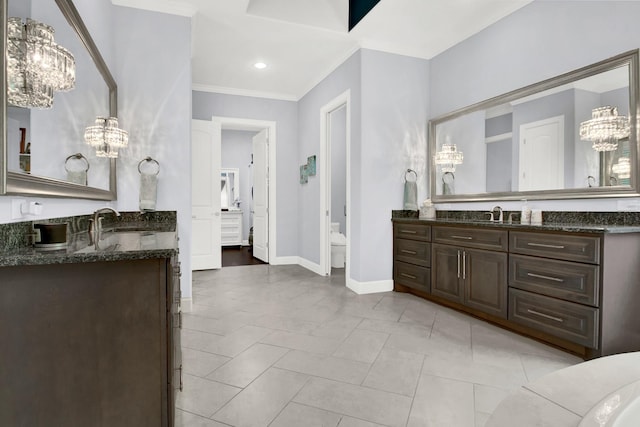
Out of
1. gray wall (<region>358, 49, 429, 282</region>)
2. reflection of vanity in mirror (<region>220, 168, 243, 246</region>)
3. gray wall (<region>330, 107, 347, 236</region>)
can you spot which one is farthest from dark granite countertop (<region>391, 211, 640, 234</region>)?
reflection of vanity in mirror (<region>220, 168, 243, 246</region>)

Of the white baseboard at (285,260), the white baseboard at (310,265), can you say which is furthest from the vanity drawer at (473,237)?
the white baseboard at (285,260)

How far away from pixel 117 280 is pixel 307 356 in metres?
1.45

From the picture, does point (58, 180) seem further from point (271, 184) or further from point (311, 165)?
point (271, 184)

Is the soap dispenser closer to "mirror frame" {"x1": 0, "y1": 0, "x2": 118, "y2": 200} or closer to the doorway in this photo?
"mirror frame" {"x1": 0, "y1": 0, "x2": 118, "y2": 200}

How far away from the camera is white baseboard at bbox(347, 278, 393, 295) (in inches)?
156

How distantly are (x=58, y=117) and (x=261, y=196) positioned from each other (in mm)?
4396

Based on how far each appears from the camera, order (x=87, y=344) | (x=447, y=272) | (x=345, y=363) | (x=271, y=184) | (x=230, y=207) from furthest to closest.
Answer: (x=230, y=207) < (x=271, y=184) < (x=447, y=272) < (x=345, y=363) < (x=87, y=344)

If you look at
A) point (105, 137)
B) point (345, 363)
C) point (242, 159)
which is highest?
point (242, 159)

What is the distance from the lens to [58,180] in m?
1.72

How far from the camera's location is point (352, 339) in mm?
2613

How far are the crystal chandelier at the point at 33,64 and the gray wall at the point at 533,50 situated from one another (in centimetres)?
348

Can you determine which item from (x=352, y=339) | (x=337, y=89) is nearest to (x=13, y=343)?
(x=352, y=339)

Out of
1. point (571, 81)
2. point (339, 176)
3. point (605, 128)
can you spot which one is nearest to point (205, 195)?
point (339, 176)

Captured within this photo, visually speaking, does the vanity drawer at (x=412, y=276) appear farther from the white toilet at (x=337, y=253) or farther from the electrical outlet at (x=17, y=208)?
the electrical outlet at (x=17, y=208)
